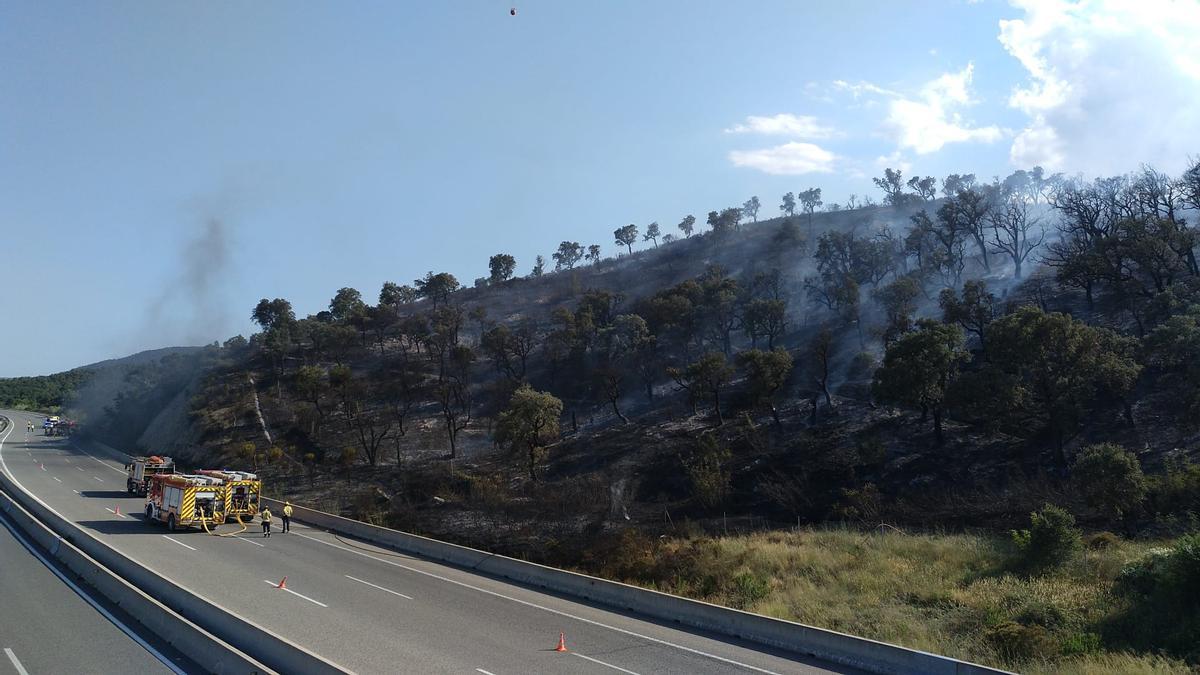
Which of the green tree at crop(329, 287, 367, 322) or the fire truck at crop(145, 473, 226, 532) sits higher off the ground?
the green tree at crop(329, 287, 367, 322)

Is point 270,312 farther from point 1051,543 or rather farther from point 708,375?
point 1051,543

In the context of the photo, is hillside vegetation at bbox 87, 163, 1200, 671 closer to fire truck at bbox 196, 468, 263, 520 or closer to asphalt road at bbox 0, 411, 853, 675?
asphalt road at bbox 0, 411, 853, 675

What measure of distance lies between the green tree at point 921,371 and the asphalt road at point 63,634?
3666cm

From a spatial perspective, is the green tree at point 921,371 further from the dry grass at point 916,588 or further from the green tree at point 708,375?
the dry grass at point 916,588

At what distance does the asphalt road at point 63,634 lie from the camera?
13797 millimetres

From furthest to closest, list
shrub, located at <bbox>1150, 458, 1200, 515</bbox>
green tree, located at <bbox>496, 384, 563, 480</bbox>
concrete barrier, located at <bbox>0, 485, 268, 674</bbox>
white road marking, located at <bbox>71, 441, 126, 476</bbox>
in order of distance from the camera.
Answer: white road marking, located at <bbox>71, 441, 126, 476</bbox> < green tree, located at <bbox>496, 384, 563, 480</bbox> < shrub, located at <bbox>1150, 458, 1200, 515</bbox> < concrete barrier, located at <bbox>0, 485, 268, 674</bbox>

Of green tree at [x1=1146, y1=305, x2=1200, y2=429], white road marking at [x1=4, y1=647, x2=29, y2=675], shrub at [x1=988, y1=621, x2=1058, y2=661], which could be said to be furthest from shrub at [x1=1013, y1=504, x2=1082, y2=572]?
white road marking at [x1=4, y1=647, x2=29, y2=675]

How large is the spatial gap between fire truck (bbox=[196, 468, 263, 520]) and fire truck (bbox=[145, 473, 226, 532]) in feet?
1.00

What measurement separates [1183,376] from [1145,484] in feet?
48.8

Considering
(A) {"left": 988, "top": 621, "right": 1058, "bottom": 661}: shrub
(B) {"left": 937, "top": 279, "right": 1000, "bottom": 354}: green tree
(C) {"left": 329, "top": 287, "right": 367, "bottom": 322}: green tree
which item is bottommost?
(A) {"left": 988, "top": 621, "right": 1058, "bottom": 661}: shrub

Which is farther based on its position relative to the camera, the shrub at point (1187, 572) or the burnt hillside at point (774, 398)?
the burnt hillside at point (774, 398)

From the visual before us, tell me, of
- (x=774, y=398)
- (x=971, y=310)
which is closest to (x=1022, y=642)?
(x=774, y=398)

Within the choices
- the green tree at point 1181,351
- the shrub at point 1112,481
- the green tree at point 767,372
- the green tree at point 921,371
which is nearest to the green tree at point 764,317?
the green tree at point 767,372

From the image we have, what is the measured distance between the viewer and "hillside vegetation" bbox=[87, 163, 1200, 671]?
73.4 ft
